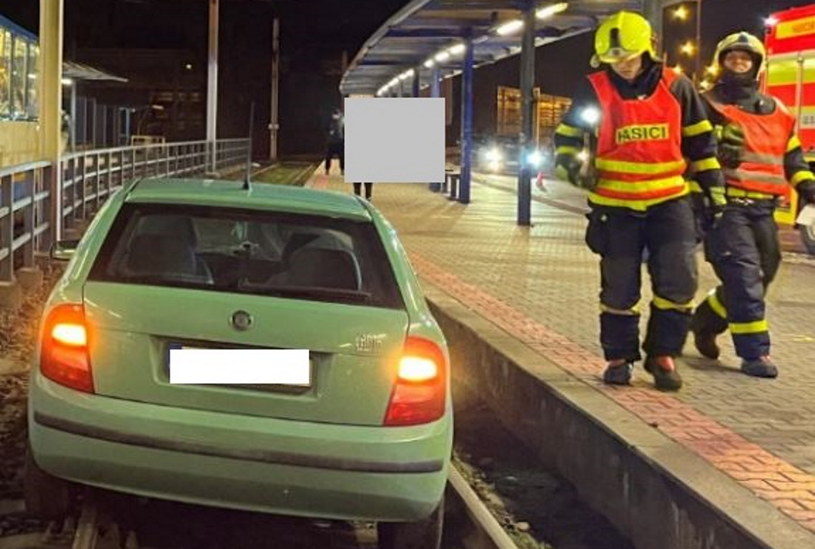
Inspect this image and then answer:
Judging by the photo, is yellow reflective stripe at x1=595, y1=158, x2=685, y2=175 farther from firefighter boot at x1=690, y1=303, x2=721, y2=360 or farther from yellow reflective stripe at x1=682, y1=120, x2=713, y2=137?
firefighter boot at x1=690, y1=303, x2=721, y2=360

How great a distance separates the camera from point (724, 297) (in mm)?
7586

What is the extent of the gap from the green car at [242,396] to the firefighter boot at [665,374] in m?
2.48

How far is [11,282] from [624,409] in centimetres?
644

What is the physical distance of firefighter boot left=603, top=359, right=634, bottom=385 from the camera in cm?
689

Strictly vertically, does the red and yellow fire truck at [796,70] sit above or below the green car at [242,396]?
above

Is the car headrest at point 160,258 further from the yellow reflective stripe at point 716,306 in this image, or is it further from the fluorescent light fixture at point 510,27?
the fluorescent light fixture at point 510,27

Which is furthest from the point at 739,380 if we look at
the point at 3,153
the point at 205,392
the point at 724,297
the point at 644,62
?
the point at 3,153

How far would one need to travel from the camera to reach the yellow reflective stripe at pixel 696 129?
664 cm

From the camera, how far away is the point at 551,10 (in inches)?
671

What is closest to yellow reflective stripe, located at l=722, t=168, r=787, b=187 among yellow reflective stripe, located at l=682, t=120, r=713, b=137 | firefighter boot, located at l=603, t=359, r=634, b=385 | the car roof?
yellow reflective stripe, located at l=682, t=120, r=713, b=137

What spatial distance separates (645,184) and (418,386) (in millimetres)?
2522

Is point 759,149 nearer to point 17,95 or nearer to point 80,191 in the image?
point 80,191

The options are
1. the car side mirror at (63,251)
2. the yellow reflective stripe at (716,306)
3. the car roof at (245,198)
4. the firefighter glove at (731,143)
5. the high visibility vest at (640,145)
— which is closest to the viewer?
the car roof at (245,198)

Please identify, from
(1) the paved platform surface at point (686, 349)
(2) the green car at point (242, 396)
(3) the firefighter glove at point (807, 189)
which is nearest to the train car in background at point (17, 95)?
(1) the paved platform surface at point (686, 349)
